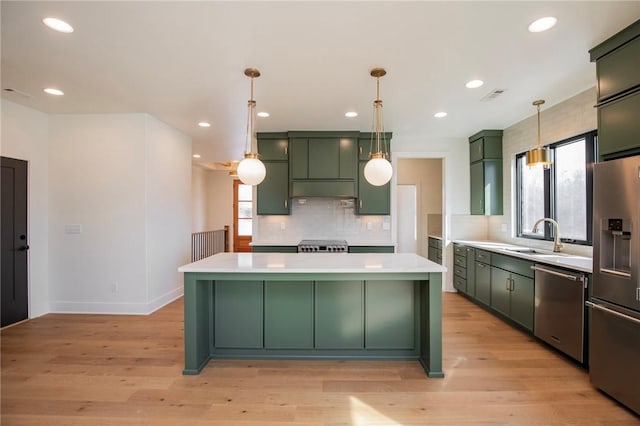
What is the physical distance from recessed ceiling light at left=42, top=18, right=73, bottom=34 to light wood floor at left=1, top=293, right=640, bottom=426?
8.71 ft

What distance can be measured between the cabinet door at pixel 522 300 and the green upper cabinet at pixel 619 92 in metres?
1.53

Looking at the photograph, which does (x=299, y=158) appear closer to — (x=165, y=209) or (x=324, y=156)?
(x=324, y=156)

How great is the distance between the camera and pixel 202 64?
2832mm

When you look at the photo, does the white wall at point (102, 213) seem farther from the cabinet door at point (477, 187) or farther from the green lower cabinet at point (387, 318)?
the cabinet door at point (477, 187)

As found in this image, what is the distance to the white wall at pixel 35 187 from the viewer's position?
154 inches

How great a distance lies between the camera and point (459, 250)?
520 cm

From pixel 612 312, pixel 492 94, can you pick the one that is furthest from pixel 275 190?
pixel 612 312

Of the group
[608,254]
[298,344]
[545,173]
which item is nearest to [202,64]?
[298,344]

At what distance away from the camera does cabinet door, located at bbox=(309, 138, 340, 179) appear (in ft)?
16.8

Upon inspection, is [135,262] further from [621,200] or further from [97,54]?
[621,200]

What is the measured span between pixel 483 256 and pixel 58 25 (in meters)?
5.01

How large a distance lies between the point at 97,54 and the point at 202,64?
82 centimetres

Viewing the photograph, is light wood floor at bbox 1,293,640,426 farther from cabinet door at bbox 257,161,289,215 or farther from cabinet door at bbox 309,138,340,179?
cabinet door at bbox 309,138,340,179

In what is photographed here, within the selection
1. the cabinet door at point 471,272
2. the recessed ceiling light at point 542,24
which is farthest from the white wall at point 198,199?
the recessed ceiling light at point 542,24
